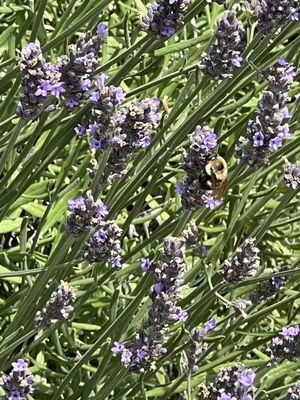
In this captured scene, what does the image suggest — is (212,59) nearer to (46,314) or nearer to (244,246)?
(244,246)

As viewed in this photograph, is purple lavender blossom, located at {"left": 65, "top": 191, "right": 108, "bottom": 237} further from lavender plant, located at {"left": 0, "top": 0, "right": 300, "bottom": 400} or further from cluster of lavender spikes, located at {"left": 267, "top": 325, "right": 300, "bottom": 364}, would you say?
cluster of lavender spikes, located at {"left": 267, "top": 325, "right": 300, "bottom": 364}

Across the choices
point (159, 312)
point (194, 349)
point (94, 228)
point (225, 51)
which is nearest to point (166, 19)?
point (225, 51)

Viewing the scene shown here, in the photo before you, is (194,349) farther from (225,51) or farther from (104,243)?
(225,51)

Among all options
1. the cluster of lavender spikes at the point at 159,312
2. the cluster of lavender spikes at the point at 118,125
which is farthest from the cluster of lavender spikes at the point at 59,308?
the cluster of lavender spikes at the point at 118,125

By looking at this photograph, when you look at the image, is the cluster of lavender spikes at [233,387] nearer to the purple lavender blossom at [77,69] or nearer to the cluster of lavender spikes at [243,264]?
the cluster of lavender spikes at [243,264]

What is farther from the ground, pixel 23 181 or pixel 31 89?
pixel 31 89

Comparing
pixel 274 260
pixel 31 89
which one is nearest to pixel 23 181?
pixel 31 89
